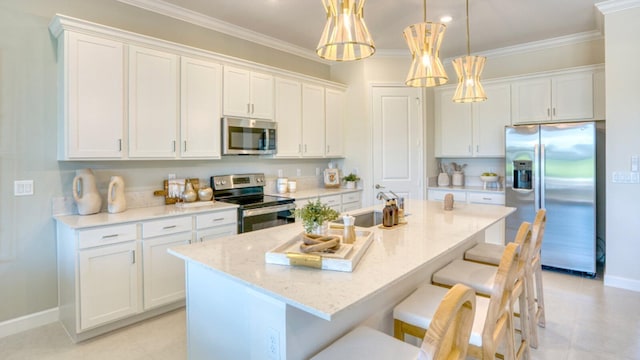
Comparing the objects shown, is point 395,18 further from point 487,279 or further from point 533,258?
point 487,279

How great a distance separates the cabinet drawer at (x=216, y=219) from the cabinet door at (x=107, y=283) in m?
0.59

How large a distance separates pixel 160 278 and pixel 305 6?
2.96m

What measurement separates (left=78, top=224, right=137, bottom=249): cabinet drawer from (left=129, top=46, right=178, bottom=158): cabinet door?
69cm

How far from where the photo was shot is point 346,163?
529 centimetres

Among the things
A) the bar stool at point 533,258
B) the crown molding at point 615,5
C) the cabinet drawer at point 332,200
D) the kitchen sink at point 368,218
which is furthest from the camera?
the cabinet drawer at point 332,200

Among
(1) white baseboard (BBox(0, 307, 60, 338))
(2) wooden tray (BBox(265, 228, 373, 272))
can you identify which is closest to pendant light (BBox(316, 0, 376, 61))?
(2) wooden tray (BBox(265, 228, 373, 272))

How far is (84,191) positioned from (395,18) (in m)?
3.54

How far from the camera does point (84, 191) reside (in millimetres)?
2889

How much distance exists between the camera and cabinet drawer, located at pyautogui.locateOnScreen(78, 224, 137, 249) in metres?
2.54

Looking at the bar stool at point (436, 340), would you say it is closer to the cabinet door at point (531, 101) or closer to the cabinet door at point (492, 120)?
the cabinet door at point (492, 120)

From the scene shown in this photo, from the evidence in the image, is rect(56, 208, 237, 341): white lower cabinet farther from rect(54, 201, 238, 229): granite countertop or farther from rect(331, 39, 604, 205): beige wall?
rect(331, 39, 604, 205): beige wall

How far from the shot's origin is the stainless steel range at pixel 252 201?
354 centimetres

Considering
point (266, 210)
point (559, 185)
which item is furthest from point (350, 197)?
point (559, 185)

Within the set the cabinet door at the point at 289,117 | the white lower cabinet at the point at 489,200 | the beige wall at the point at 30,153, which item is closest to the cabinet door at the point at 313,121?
the cabinet door at the point at 289,117
